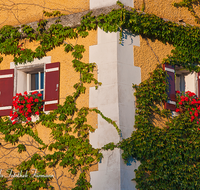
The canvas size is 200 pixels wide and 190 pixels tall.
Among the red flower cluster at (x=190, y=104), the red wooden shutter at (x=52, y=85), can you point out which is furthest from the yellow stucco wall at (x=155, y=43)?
the red wooden shutter at (x=52, y=85)

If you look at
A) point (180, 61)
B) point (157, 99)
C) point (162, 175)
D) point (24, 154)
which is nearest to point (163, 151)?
point (162, 175)

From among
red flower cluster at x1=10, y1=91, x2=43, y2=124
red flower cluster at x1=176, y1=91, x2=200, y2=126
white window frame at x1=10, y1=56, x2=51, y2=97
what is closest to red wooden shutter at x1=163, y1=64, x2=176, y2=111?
red flower cluster at x1=176, y1=91, x2=200, y2=126

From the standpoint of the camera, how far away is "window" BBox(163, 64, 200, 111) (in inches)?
359

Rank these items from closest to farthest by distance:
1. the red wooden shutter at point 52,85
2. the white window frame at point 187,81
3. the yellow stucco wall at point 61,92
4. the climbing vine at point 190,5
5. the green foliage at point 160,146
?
the green foliage at point 160,146, the yellow stucco wall at point 61,92, the red wooden shutter at point 52,85, the white window frame at point 187,81, the climbing vine at point 190,5

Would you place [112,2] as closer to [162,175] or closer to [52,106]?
[52,106]

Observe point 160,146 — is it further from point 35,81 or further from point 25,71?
point 25,71

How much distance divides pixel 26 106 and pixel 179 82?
3522 mm

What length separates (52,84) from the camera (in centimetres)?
905

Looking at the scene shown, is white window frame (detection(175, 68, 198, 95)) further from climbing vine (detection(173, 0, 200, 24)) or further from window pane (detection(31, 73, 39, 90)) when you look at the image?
window pane (detection(31, 73, 39, 90))

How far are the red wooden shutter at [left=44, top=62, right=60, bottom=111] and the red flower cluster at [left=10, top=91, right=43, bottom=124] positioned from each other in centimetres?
17

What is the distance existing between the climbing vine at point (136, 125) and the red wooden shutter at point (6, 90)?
248 mm

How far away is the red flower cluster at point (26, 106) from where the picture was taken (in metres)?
8.98

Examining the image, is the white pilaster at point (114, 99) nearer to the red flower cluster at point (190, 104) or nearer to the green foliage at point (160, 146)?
the green foliage at point (160, 146)

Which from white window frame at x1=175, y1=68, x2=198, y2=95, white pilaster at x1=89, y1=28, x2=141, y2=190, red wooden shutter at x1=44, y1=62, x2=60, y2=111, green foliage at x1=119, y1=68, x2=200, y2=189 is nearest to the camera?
white pilaster at x1=89, y1=28, x2=141, y2=190
